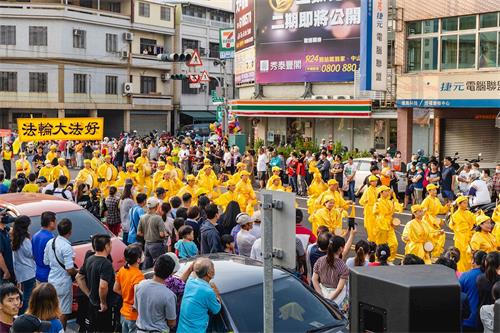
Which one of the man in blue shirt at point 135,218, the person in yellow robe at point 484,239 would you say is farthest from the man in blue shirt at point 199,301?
the person in yellow robe at point 484,239

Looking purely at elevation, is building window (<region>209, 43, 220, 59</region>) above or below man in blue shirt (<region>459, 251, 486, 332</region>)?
above

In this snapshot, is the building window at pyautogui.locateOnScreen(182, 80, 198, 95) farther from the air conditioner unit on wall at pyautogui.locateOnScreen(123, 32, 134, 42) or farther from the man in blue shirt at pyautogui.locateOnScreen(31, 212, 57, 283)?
the man in blue shirt at pyautogui.locateOnScreen(31, 212, 57, 283)

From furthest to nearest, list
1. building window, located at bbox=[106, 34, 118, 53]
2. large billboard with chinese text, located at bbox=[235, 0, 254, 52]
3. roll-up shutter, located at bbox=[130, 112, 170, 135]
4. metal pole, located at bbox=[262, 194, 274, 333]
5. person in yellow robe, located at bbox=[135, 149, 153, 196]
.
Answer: roll-up shutter, located at bbox=[130, 112, 170, 135] → building window, located at bbox=[106, 34, 118, 53] → large billboard with chinese text, located at bbox=[235, 0, 254, 52] → person in yellow robe, located at bbox=[135, 149, 153, 196] → metal pole, located at bbox=[262, 194, 274, 333]

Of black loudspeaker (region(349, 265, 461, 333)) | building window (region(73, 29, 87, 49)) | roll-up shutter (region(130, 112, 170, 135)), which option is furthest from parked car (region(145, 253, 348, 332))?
roll-up shutter (region(130, 112, 170, 135))

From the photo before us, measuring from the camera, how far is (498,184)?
17.4m

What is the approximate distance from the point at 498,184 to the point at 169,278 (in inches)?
504

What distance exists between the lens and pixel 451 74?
2419 cm

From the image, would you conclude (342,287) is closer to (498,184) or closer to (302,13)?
(498,184)

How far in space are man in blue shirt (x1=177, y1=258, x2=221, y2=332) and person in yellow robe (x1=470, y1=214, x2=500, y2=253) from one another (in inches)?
201

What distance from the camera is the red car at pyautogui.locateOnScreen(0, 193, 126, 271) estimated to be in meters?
10.1

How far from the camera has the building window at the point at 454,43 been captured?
23.4 meters

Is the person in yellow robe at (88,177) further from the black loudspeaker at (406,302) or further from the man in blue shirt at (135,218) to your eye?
the black loudspeaker at (406,302)

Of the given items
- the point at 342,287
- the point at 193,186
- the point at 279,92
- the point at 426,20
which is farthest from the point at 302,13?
the point at 342,287

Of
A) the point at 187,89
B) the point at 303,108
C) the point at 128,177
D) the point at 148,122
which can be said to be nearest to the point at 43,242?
the point at 128,177
